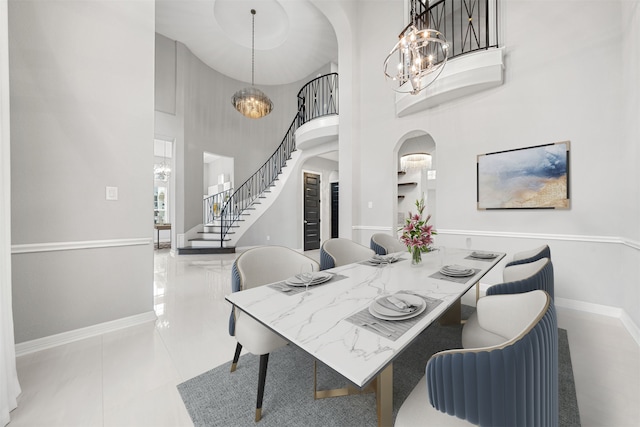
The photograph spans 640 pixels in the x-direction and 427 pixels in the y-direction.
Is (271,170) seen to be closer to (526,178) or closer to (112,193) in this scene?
(112,193)

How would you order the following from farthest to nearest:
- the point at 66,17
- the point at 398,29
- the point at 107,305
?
the point at 398,29 → the point at 107,305 → the point at 66,17

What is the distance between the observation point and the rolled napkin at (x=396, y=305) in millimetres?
1033

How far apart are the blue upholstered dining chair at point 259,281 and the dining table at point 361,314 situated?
25 centimetres

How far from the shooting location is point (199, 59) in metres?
7.03

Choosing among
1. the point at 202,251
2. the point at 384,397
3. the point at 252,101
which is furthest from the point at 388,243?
the point at 202,251

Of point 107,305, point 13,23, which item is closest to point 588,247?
point 107,305

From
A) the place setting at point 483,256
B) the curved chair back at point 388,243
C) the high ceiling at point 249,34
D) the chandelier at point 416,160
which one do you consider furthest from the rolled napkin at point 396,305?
the high ceiling at point 249,34

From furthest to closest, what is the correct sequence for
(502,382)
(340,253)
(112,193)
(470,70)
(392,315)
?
(470,70), (340,253), (112,193), (392,315), (502,382)

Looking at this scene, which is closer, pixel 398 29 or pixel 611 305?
pixel 611 305

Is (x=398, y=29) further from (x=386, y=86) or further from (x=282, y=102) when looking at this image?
(x=282, y=102)

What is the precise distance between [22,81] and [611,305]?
19.5 feet

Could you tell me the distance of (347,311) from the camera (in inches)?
42.7

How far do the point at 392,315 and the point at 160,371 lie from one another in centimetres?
179

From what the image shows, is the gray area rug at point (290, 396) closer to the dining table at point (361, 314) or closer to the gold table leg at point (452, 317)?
the dining table at point (361, 314)
